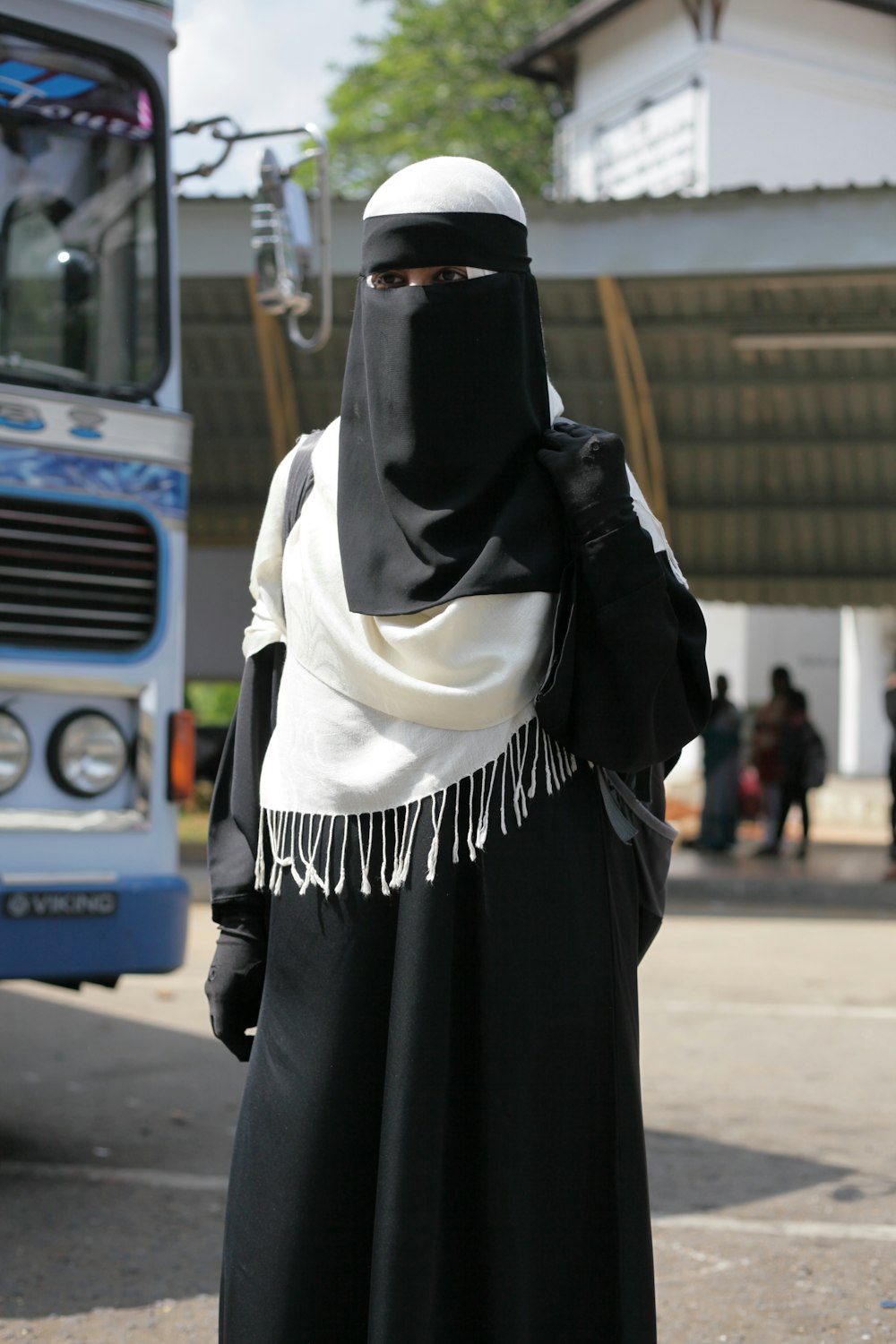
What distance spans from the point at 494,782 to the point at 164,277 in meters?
3.35

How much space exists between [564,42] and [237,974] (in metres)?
27.0

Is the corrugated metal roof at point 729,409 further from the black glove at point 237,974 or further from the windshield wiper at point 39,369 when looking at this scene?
the black glove at point 237,974

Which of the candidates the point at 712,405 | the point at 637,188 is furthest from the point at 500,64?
the point at 712,405

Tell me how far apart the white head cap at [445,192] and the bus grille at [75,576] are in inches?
95.3

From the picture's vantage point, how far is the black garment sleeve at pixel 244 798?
8.28ft

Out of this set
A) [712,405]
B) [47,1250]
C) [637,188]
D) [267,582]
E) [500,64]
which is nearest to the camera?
[267,582]

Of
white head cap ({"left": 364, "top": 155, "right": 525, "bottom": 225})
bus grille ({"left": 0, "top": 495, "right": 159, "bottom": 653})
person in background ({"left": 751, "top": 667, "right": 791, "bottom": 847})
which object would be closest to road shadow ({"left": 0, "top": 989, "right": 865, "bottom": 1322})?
bus grille ({"left": 0, "top": 495, "right": 159, "bottom": 653})

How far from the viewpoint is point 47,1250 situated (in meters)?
4.17

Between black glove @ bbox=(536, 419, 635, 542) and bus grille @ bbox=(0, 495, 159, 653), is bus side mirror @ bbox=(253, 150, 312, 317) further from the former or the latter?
black glove @ bbox=(536, 419, 635, 542)

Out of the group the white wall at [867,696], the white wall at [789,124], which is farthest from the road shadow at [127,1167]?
the white wall at [867,696]

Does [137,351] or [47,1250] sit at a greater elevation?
[137,351]

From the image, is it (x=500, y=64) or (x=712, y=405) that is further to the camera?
(x=500, y=64)

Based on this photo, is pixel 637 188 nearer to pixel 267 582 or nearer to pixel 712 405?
pixel 712 405

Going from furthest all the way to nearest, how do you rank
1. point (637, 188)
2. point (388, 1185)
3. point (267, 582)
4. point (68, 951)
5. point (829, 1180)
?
point (637, 188) < point (829, 1180) < point (68, 951) < point (267, 582) < point (388, 1185)
